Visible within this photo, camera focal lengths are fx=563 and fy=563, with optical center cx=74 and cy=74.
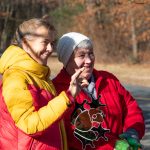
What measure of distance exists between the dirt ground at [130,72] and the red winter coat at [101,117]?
641 inches

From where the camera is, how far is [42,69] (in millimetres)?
3121

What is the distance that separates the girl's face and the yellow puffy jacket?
5 cm

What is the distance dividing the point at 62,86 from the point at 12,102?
80 cm

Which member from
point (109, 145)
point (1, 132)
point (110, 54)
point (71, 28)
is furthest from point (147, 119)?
point (71, 28)

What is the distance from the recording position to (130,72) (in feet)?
83.0

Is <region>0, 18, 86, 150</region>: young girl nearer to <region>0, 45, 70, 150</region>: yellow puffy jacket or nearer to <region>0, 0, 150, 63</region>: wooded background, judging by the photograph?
<region>0, 45, 70, 150</region>: yellow puffy jacket

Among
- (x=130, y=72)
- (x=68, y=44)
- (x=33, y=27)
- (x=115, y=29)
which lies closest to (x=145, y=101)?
(x=130, y=72)

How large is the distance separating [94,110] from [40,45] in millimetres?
705

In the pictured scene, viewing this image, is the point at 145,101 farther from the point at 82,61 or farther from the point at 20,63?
the point at 20,63

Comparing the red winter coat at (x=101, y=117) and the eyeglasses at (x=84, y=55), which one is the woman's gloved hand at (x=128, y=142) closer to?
the red winter coat at (x=101, y=117)

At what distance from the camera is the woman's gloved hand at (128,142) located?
11.6ft

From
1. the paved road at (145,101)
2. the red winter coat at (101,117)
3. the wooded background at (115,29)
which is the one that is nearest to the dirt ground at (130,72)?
the wooded background at (115,29)

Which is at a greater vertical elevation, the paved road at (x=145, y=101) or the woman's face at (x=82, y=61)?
the woman's face at (x=82, y=61)

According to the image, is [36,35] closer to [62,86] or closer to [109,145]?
[62,86]
